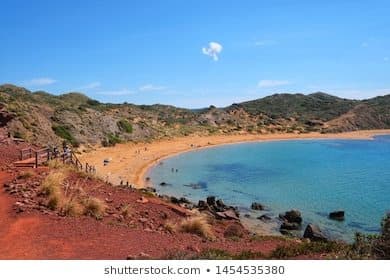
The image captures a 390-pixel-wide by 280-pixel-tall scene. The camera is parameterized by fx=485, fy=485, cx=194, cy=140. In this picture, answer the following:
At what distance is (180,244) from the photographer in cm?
1415

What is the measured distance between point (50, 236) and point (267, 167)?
40186 mm

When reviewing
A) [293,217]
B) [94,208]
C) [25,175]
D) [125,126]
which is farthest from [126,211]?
[125,126]

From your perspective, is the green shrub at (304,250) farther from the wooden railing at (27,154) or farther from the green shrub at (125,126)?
the green shrub at (125,126)

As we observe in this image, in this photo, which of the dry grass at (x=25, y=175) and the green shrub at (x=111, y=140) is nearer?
the dry grass at (x=25, y=175)

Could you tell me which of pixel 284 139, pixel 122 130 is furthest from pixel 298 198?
pixel 284 139

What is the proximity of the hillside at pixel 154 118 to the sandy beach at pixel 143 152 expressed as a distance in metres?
2.92

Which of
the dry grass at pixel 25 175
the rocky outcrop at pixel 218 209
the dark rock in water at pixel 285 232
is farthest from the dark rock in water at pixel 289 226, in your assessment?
the dry grass at pixel 25 175

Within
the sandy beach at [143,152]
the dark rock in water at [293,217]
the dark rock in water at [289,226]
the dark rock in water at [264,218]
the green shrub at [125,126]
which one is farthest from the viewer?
the green shrub at [125,126]

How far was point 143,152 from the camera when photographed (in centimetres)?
5934

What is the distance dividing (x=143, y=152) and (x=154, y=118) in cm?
3596

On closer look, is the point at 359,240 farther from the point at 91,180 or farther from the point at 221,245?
the point at 91,180

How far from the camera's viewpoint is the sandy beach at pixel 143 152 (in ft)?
137

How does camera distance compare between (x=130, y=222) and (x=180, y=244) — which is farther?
(x=130, y=222)

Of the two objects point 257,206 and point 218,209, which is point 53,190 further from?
point 257,206
